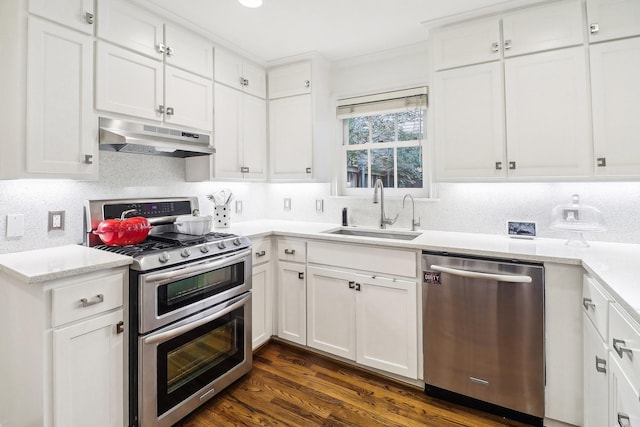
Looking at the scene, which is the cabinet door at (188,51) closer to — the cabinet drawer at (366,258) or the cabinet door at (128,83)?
the cabinet door at (128,83)

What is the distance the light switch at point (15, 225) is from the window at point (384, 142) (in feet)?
7.73

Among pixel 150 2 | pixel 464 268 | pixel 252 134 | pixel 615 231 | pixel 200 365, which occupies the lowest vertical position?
pixel 200 365

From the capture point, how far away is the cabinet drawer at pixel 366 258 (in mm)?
2137

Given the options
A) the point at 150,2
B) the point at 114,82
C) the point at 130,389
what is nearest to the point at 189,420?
the point at 130,389

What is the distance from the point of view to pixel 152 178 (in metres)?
2.43

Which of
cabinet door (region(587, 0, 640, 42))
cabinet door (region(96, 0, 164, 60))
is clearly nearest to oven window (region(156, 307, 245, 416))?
cabinet door (region(96, 0, 164, 60))

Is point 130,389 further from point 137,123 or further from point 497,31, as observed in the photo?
point 497,31

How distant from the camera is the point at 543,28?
6.60 feet

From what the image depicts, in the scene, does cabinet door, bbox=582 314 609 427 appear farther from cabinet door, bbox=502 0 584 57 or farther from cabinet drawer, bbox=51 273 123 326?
cabinet drawer, bbox=51 273 123 326

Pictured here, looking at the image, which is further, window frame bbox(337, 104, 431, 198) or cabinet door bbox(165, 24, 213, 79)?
window frame bbox(337, 104, 431, 198)

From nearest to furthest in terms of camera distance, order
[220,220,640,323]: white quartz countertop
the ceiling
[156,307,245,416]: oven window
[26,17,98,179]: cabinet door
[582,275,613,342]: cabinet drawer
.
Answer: [220,220,640,323]: white quartz countertop → [582,275,613,342]: cabinet drawer → [26,17,98,179]: cabinet door → [156,307,245,416]: oven window → the ceiling

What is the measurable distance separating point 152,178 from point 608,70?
2.99 metres

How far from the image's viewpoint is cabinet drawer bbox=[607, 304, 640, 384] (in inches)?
40.2

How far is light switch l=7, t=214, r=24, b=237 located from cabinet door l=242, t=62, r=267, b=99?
72.8 inches
